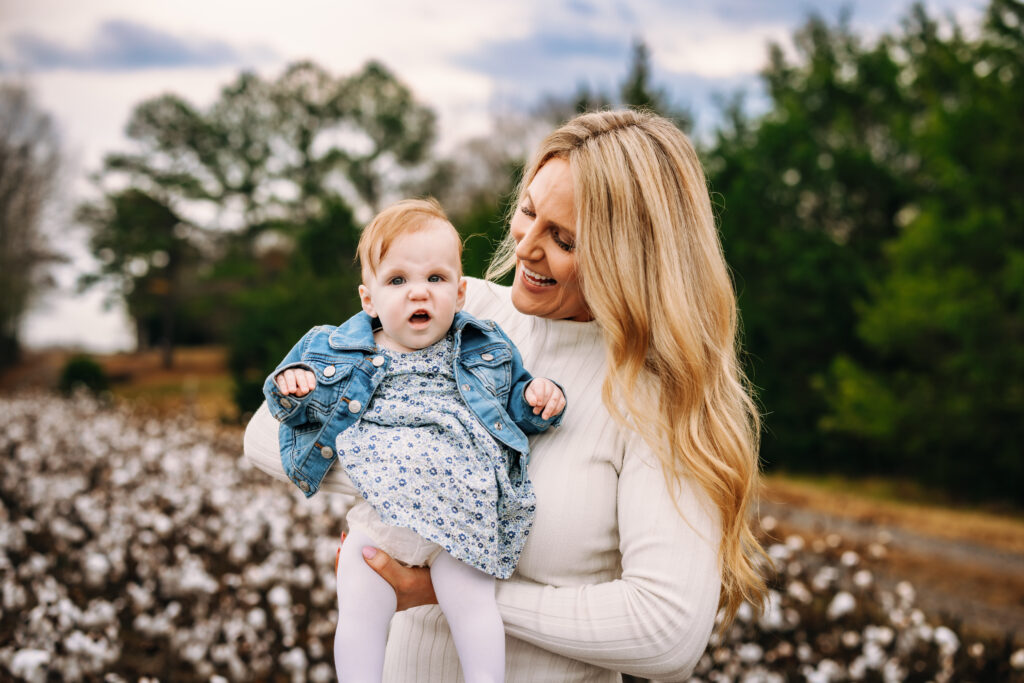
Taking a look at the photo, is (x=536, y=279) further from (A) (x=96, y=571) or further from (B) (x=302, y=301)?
(B) (x=302, y=301)

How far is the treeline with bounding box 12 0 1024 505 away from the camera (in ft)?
44.4

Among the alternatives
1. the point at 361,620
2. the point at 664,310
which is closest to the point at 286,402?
the point at 361,620

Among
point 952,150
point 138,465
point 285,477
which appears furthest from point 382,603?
point 952,150

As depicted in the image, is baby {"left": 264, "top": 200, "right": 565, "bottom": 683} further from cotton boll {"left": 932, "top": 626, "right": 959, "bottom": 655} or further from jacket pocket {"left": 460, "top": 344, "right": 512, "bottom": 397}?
cotton boll {"left": 932, "top": 626, "right": 959, "bottom": 655}

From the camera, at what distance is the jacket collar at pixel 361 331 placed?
2031 millimetres

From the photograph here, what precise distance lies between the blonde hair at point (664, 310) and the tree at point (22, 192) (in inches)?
1244

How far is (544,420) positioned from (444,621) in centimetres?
52

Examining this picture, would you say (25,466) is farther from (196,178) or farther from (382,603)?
(196,178)

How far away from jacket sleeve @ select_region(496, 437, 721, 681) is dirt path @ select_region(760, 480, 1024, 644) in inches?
168

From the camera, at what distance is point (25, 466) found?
816 centimetres

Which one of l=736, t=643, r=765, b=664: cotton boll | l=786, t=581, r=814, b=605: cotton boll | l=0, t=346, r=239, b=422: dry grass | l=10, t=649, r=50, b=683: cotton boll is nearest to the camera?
l=10, t=649, r=50, b=683: cotton boll

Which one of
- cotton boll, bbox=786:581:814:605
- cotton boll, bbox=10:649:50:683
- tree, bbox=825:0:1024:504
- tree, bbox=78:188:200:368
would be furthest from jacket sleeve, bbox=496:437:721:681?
tree, bbox=78:188:200:368

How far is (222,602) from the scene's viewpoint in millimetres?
4863

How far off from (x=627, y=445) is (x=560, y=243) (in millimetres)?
490
